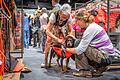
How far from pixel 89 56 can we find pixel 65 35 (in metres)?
0.92

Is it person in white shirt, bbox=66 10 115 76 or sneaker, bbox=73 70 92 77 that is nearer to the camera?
person in white shirt, bbox=66 10 115 76

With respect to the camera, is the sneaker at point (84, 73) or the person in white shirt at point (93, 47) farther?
the sneaker at point (84, 73)

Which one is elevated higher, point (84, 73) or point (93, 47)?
point (93, 47)

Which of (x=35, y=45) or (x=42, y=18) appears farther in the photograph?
(x=35, y=45)

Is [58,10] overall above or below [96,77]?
above

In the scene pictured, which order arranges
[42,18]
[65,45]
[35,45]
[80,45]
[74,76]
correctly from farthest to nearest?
[35,45]
[42,18]
[65,45]
[74,76]
[80,45]

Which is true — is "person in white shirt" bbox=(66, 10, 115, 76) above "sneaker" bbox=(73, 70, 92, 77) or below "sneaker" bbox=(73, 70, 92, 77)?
above

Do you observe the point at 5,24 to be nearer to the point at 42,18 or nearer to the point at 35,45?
the point at 42,18

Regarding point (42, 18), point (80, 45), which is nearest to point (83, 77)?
point (80, 45)

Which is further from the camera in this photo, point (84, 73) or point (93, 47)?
point (84, 73)

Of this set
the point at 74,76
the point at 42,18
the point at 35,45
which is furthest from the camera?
the point at 35,45

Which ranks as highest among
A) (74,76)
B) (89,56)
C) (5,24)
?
(5,24)

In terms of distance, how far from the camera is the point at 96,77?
4.25m

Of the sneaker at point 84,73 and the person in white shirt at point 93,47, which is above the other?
the person in white shirt at point 93,47
